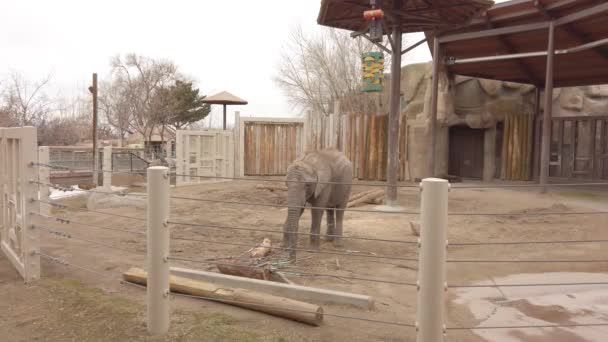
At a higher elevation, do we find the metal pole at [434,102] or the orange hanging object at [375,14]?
the orange hanging object at [375,14]

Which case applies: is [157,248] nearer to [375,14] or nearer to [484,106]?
[375,14]

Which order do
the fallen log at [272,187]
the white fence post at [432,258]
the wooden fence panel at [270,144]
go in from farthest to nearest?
1. the wooden fence panel at [270,144]
2. the fallen log at [272,187]
3. the white fence post at [432,258]

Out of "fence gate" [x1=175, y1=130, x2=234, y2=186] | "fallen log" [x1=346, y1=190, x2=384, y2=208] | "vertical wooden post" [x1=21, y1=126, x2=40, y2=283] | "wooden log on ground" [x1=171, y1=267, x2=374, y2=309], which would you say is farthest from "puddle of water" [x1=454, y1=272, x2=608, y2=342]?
"fence gate" [x1=175, y1=130, x2=234, y2=186]

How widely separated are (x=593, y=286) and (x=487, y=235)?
2871 millimetres

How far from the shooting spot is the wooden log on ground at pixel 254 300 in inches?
134

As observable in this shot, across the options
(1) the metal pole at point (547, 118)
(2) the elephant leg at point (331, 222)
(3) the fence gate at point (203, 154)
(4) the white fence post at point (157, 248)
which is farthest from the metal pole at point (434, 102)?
(4) the white fence post at point (157, 248)

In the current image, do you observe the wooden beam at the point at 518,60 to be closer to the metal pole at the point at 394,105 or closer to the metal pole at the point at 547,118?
the metal pole at the point at 547,118

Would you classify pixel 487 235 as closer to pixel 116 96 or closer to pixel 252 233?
pixel 252 233

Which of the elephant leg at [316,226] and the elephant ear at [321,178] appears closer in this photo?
the elephant ear at [321,178]

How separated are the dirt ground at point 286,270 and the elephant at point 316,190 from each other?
33 cm

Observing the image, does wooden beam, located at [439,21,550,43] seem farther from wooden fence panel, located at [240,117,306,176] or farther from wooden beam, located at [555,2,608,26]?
wooden fence panel, located at [240,117,306,176]

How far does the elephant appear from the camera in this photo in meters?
5.80

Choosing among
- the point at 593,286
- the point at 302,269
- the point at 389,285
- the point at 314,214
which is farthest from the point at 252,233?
the point at 593,286

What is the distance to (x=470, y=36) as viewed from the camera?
12508mm
